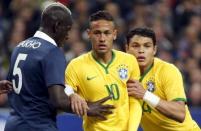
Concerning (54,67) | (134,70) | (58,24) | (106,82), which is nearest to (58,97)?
(54,67)

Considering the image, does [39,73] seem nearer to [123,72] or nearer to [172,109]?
[123,72]

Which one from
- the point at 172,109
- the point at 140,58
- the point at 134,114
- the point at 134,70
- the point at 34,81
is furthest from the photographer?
the point at 140,58

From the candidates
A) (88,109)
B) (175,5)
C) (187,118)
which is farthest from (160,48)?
(88,109)

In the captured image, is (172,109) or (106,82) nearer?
(106,82)

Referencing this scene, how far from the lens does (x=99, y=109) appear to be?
7.36 meters

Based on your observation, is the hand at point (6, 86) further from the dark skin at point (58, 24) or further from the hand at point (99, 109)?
the hand at point (99, 109)

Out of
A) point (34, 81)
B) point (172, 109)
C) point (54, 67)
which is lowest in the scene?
point (172, 109)

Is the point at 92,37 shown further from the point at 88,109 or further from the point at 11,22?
the point at 11,22

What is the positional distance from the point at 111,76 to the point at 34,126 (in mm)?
989

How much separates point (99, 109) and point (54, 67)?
63 cm

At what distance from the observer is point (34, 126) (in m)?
7.21

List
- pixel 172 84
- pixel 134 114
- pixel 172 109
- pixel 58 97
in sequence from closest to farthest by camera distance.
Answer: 1. pixel 58 97
2. pixel 134 114
3. pixel 172 109
4. pixel 172 84

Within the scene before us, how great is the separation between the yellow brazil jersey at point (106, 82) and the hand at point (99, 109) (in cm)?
13

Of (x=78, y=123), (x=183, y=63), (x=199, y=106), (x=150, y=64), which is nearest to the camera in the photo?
(x=150, y=64)
